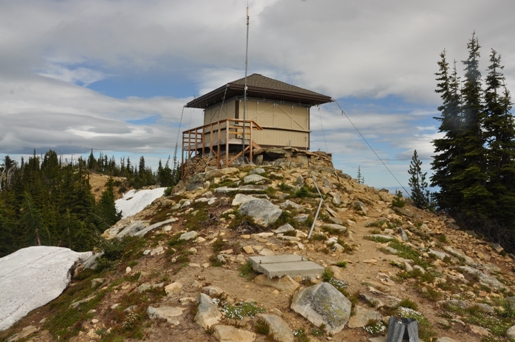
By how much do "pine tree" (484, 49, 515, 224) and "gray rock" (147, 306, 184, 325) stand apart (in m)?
21.8

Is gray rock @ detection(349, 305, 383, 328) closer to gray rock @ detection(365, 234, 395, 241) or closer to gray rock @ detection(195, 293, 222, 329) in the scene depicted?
gray rock @ detection(195, 293, 222, 329)

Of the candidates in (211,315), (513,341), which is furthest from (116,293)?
(513,341)

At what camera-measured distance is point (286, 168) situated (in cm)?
1911

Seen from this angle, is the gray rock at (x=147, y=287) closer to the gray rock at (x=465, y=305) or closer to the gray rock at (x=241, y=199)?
the gray rock at (x=241, y=199)

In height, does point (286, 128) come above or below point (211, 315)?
above

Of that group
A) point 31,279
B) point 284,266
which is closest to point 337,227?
point 284,266

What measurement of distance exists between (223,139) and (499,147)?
17157 mm

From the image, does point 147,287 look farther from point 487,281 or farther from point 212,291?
point 487,281

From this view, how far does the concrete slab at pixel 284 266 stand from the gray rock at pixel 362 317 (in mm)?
1551

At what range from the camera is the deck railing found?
20.6 meters

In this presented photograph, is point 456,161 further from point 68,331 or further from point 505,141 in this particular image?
point 68,331

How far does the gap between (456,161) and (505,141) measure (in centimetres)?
313

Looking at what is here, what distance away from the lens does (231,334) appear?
19.6 feet

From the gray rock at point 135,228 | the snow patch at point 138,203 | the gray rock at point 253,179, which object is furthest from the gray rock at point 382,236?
the snow patch at point 138,203
